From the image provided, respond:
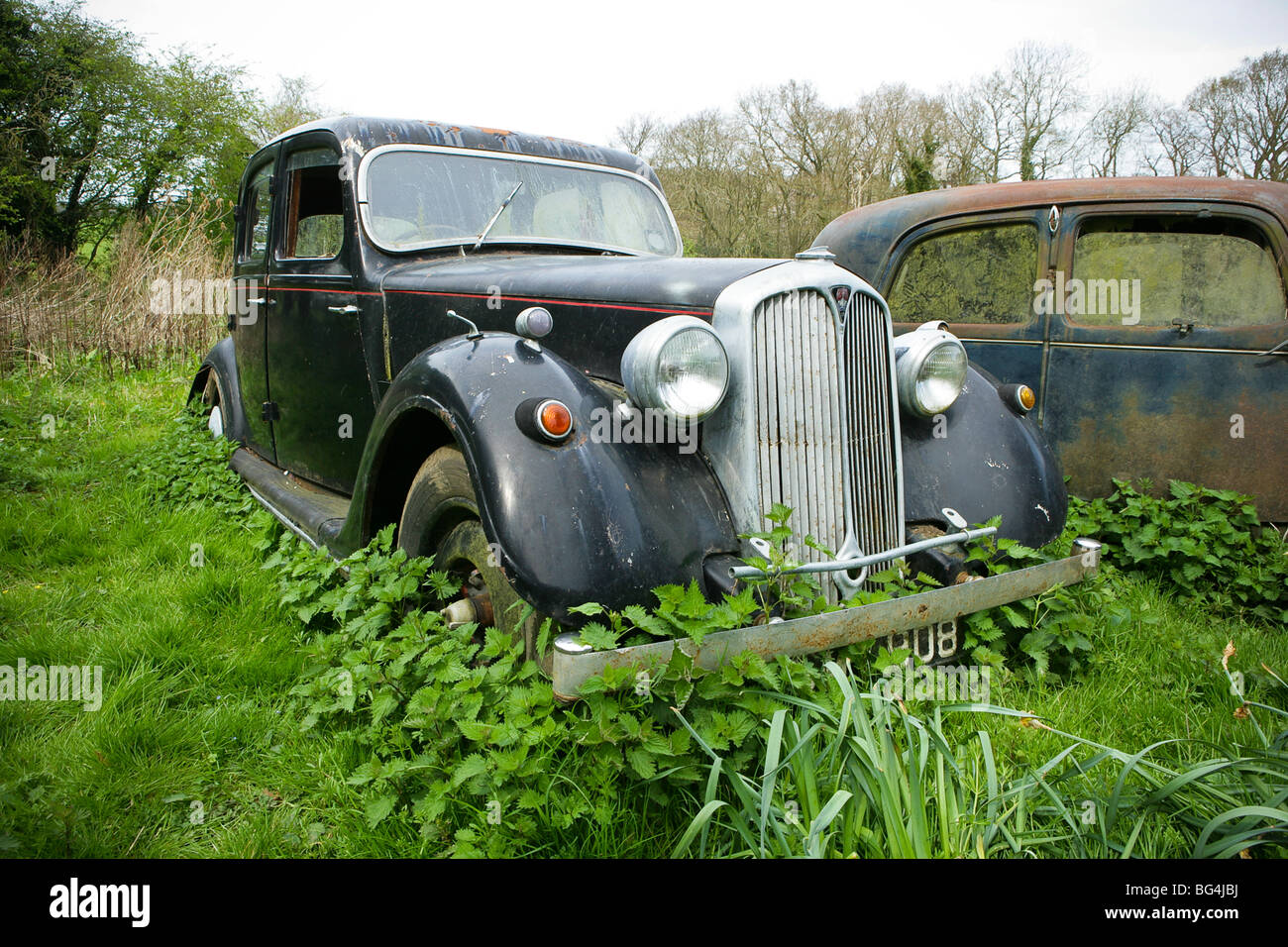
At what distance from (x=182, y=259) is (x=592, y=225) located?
807 centimetres

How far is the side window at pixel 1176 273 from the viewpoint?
12.3 ft

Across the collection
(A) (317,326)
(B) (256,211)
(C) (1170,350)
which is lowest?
(C) (1170,350)

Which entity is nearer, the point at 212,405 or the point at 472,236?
the point at 472,236

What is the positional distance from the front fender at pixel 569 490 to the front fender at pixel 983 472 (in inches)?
31.1

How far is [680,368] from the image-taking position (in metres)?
2.04

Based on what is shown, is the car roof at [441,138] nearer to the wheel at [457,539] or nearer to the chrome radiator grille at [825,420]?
the wheel at [457,539]

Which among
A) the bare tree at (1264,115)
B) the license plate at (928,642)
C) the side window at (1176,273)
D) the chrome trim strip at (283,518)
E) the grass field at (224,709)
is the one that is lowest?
the grass field at (224,709)

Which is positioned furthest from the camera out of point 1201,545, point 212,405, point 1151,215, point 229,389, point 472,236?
point 212,405

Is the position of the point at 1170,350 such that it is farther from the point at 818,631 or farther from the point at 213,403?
the point at 213,403

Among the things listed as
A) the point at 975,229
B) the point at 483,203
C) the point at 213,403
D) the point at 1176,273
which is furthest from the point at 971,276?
the point at 213,403

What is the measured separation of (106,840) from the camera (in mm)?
1857

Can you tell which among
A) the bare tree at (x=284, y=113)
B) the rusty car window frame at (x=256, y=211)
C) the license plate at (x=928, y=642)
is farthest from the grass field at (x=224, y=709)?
the bare tree at (x=284, y=113)

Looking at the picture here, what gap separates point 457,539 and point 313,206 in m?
2.17
